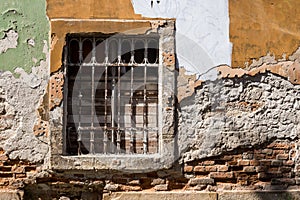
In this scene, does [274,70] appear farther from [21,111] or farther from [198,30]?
[21,111]

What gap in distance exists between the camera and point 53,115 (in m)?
5.06

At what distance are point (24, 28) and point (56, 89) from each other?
2.11 feet

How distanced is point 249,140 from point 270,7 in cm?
128

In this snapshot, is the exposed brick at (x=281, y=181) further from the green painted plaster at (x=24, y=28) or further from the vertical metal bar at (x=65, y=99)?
the green painted plaster at (x=24, y=28)

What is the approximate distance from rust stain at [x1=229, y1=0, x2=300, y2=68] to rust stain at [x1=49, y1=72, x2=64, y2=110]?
162cm

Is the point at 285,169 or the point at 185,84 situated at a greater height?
the point at 185,84

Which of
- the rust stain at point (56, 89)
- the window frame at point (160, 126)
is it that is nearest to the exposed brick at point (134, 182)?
the window frame at point (160, 126)

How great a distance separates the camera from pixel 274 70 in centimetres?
522

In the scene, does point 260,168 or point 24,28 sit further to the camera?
point 260,168

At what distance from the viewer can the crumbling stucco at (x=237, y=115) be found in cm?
518

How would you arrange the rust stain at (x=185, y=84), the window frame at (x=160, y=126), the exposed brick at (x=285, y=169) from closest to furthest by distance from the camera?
the window frame at (x=160, y=126), the rust stain at (x=185, y=84), the exposed brick at (x=285, y=169)

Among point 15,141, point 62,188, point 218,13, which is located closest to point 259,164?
point 218,13

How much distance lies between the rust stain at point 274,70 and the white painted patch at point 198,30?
74 mm

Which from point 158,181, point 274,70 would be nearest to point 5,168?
point 158,181
